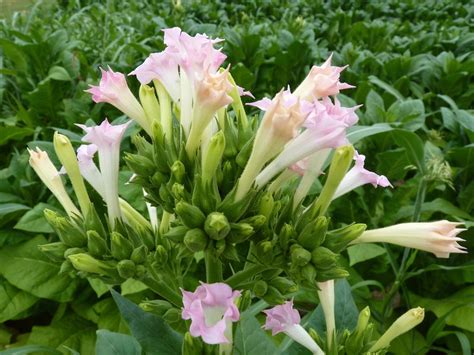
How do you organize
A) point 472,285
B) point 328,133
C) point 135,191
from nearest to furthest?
point 328,133 → point 135,191 → point 472,285

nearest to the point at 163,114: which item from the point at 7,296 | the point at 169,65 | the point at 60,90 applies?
the point at 169,65

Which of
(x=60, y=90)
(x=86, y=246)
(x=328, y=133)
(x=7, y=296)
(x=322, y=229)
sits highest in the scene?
(x=328, y=133)

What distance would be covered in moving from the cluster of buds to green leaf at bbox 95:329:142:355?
22 cm

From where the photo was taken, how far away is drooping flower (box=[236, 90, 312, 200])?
76 centimetres

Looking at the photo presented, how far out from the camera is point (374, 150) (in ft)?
7.55

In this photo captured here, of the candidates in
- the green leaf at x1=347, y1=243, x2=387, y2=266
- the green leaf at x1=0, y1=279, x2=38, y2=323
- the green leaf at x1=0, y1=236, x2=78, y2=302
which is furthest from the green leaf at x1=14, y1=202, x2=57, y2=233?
the green leaf at x1=347, y1=243, x2=387, y2=266

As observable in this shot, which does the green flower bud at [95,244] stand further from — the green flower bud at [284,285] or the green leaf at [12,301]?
the green leaf at [12,301]

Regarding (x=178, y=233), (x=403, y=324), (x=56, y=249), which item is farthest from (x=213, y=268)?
(x=403, y=324)

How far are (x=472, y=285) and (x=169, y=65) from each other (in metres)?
1.64

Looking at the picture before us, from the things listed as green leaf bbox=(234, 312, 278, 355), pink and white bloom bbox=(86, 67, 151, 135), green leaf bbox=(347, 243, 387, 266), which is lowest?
green leaf bbox=(347, 243, 387, 266)

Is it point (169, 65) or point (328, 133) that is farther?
point (169, 65)

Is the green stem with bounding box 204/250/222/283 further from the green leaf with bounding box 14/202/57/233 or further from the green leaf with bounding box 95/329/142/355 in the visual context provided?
the green leaf with bounding box 14/202/57/233

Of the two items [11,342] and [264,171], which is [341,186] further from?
[11,342]

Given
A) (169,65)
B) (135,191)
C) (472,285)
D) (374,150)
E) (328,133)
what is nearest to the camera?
(328,133)
